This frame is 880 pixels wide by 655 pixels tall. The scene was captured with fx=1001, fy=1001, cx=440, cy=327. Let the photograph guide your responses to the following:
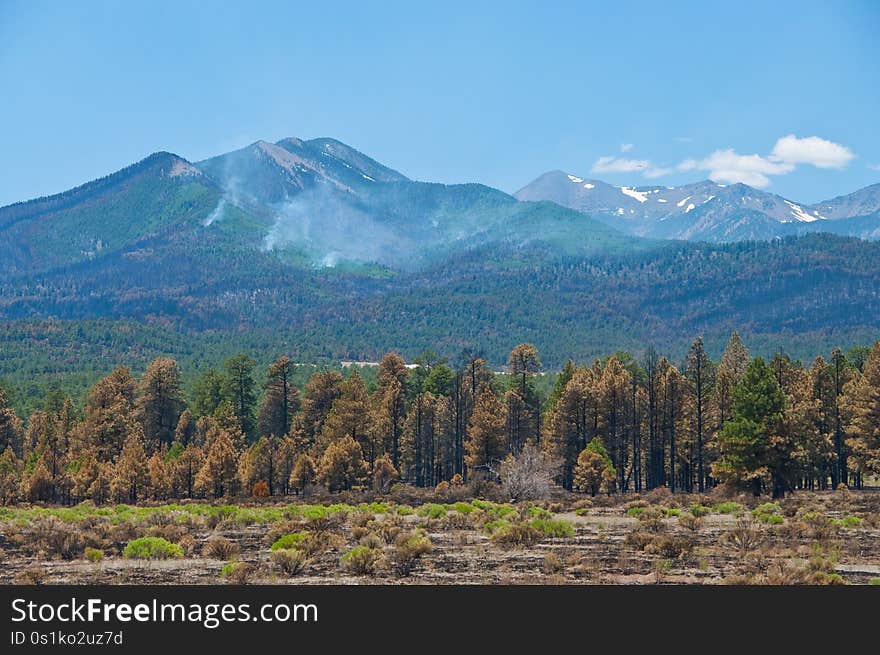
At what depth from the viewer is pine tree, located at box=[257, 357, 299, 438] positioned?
3465 inches

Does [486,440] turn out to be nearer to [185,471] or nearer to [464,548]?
[185,471]

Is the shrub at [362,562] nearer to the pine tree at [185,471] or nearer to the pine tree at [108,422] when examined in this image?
the pine tree at [185,471]

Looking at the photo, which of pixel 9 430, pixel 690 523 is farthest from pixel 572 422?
pixel 9 430

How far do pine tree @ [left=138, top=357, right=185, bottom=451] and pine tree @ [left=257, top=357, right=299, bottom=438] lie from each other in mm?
7618

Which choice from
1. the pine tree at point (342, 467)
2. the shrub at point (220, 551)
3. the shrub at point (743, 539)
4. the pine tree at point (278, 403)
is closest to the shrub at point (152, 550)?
the shrub at point (220, 551)

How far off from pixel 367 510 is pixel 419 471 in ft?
116

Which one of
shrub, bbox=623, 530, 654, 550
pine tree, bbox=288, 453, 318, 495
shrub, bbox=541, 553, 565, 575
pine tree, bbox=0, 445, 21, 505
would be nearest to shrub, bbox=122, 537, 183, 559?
shrub, bbox=541, 553, 565, 575

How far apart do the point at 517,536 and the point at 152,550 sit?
1207cm

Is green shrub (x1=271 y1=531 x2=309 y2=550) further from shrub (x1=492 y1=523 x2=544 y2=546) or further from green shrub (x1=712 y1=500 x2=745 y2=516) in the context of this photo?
green shrub (x1=712 y1=500 x2=745 y2=516)

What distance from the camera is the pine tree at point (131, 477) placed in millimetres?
65062

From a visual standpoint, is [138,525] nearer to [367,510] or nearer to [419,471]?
[367,510]

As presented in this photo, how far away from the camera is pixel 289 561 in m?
27.5
